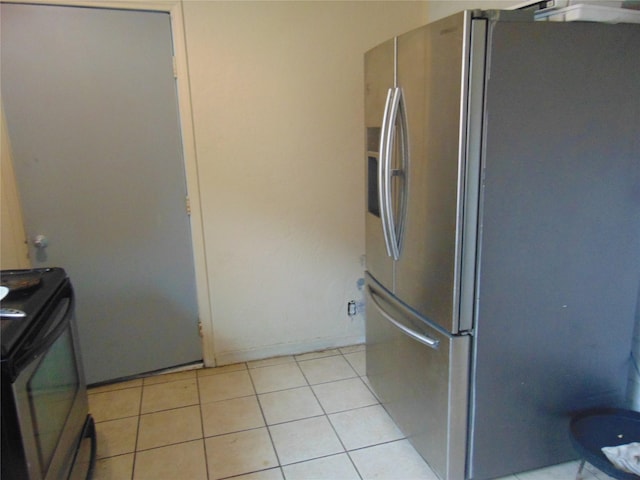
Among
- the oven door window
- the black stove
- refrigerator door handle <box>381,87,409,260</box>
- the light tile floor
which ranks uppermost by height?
refrigerator door handle <box>381,87,409,260</box>

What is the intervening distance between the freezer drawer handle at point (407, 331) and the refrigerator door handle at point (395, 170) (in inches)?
11.3

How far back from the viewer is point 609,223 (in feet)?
5.61

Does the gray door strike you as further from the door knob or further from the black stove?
the black stove

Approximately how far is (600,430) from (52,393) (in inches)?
75.8

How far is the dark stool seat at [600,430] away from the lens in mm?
1674

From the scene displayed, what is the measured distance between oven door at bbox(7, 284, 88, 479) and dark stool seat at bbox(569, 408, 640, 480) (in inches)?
67.9

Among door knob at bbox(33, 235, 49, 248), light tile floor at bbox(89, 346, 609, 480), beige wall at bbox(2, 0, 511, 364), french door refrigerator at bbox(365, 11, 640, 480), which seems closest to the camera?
french door refrigerator at bbox(365, 11, 640, 480)

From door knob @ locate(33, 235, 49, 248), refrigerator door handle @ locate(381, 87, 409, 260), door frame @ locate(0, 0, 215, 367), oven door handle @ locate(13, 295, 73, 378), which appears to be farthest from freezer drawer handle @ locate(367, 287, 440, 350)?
door knob @ locate(33, 235, 49, 248)

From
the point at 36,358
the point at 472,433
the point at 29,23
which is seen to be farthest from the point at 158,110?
the point at 472,433

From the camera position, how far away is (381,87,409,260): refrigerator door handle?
177cm

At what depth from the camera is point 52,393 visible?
1.54m

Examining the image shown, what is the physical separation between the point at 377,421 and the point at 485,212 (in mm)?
1232

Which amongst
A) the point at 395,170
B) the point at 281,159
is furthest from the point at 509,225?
the point at 281,159

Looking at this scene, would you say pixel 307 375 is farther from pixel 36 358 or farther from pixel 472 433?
pixel 36 358
